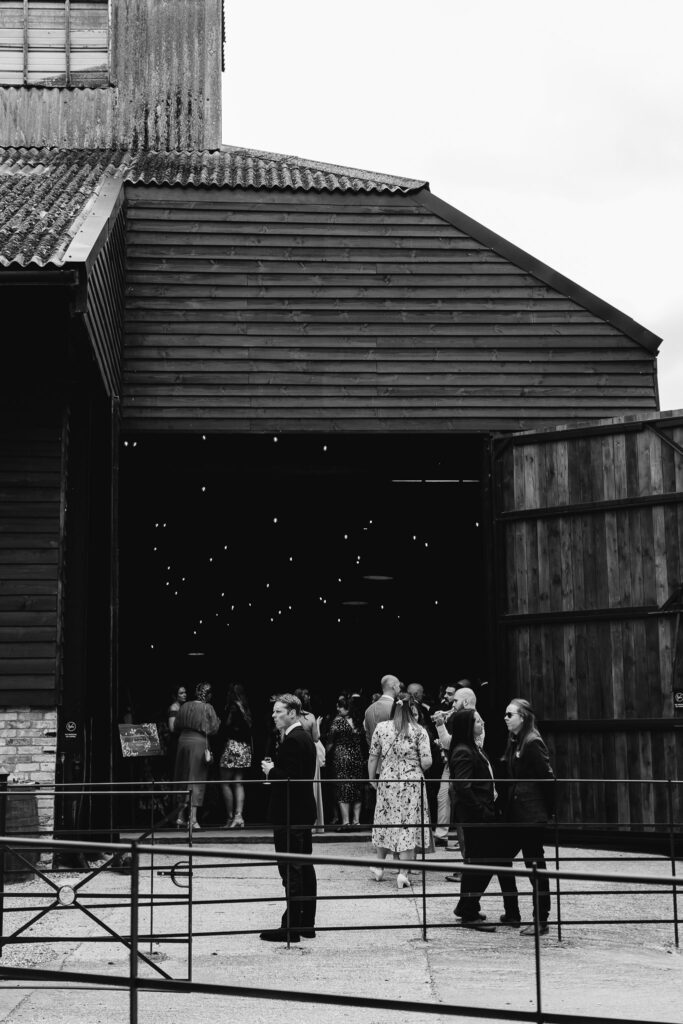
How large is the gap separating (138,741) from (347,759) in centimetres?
302

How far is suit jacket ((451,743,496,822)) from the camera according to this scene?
10203 mm

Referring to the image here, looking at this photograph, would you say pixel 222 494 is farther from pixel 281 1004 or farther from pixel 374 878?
pixel 281 1004

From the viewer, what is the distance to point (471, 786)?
10250 mm

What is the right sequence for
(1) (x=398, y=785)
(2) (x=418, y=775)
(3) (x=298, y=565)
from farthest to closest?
(3) (x=298, y=565)
(2) (x=418, y=775)
(1) (x=398, y=785)

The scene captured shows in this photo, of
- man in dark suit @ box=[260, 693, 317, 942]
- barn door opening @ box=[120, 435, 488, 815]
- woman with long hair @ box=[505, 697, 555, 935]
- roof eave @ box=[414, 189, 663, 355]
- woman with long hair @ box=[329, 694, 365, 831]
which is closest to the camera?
man in dark suit @ box=[260, 693, 317, 942]

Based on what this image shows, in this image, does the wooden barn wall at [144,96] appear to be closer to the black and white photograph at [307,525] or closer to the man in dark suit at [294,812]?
the black and white photograph at [307,525]

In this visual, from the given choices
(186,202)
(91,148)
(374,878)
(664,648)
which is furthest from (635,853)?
(91,148)

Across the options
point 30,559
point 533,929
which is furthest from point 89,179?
point 533,929

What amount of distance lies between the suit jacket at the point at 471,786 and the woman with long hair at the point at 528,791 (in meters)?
0.36

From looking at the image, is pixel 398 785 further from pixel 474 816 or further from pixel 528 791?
pixel 528 791

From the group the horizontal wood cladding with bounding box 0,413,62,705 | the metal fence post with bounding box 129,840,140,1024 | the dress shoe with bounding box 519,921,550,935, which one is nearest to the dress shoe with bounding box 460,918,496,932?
the dress shoe with bounding box 519,921,550,935

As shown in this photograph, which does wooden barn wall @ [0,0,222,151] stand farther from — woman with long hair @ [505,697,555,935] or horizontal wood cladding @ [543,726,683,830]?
woman with long hair @ [505,697,555,935]

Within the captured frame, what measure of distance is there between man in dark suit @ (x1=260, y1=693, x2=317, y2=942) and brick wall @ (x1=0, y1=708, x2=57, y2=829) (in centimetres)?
387

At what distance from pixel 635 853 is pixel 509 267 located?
24.9 feet
